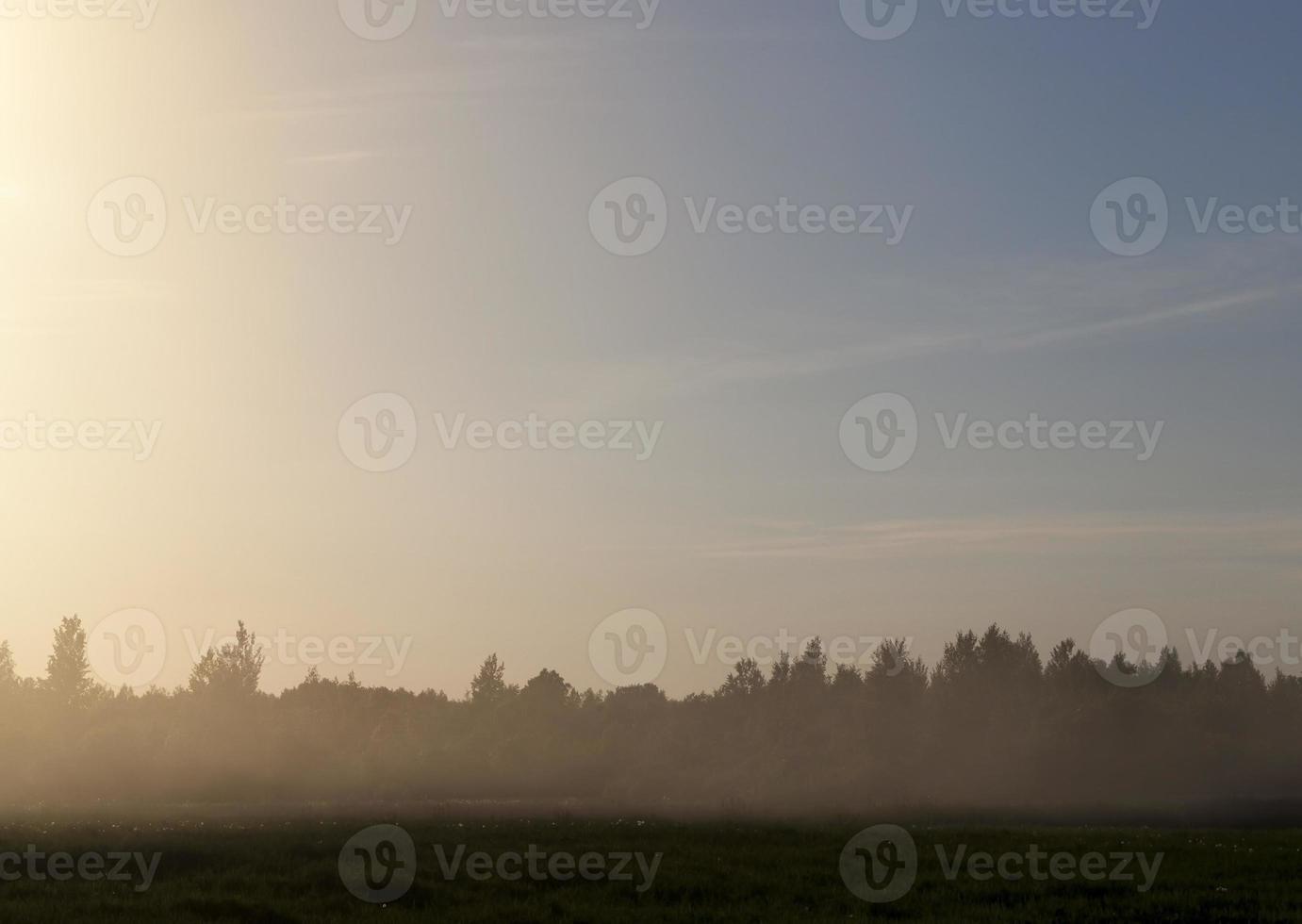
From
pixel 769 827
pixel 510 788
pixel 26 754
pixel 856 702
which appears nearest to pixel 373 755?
pixel 510 788

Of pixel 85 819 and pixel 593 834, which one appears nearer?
pixel 593 834

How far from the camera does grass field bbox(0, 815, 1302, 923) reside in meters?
33.1

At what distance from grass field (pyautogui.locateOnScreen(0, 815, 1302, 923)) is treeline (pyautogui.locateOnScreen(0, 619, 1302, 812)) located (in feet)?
238

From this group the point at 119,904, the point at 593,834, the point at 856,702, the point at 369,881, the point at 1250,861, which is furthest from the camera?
the point at 856,702

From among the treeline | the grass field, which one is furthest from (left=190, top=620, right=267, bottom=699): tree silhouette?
the grass field

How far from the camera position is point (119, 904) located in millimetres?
32969

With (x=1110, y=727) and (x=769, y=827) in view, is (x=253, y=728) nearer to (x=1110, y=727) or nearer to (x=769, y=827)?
(x=1110, y=727)

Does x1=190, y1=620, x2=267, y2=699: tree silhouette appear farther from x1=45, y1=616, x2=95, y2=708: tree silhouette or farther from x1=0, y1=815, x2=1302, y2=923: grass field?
x1=0, y1=815, x2=1302, y2=923: grass field

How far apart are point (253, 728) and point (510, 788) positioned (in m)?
39.6

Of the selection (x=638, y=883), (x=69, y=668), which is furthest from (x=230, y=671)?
(x=638, y=883)

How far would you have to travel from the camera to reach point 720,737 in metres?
176

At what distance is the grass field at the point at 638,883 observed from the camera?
33062 mm

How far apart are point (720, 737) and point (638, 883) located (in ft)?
463

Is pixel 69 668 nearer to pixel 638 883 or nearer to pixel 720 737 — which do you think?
pixel 720 737
